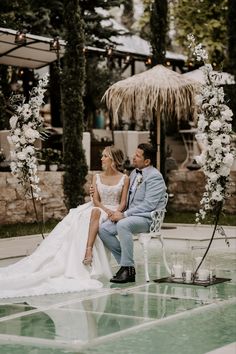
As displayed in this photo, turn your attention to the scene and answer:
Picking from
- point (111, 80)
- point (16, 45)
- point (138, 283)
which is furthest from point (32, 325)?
point (111, 80)

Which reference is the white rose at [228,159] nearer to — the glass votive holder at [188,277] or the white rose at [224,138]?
the white rose at [224,138]

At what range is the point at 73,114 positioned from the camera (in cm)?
1575

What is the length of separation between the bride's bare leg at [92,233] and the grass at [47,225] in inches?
101

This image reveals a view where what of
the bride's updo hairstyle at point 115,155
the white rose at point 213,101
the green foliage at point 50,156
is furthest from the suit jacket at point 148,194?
the green foliage at point 50,156

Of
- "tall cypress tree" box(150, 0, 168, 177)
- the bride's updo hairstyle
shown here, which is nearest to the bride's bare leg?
the bride's updo hairstyle

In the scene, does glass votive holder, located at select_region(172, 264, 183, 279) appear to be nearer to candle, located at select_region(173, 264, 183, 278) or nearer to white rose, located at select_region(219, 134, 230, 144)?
candle, located at select_region(173, 264, 183, 278)

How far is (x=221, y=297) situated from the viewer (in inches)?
336

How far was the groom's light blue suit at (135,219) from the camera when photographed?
955cm

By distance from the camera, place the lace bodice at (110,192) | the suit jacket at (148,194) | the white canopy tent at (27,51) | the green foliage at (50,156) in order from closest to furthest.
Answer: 1. the suit jacket at (148,194)
2. the lace bodice at (110,192)
3. the white canopy tent at (27,51)
4. the green foliage at (50,156)

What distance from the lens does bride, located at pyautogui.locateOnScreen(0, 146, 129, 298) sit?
9.06 m

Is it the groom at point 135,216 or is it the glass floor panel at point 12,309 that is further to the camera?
the groom at point 135,216

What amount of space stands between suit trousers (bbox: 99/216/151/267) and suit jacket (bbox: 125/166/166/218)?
94 mm

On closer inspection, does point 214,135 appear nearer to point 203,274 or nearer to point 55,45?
point 203,274

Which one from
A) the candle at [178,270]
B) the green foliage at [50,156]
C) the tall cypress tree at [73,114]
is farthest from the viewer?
the green foliage at [50,156]
